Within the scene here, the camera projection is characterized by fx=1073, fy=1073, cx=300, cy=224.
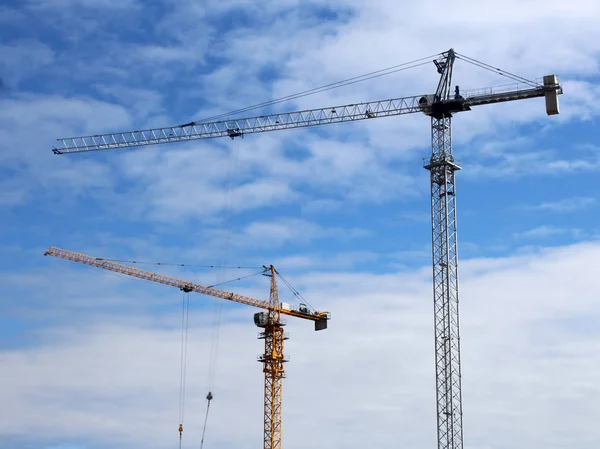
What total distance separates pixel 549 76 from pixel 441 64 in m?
18.0

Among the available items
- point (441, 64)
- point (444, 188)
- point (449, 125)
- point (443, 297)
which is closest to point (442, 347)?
point (443, 297)

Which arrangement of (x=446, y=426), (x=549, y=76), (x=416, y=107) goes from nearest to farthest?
(x=446, y=426)
(x=549, y=76)
(x=416, y=107)

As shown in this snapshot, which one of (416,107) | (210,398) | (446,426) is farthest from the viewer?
(210,398)

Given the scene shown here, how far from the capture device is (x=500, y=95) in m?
170

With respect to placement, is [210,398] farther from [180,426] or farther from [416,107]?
[416,107]

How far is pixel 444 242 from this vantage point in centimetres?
16238

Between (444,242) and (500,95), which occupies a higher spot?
(500,95)

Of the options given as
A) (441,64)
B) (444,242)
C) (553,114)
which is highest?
(441,64)

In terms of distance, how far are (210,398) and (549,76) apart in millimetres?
82053

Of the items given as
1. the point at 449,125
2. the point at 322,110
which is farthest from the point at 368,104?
the point at 449,125

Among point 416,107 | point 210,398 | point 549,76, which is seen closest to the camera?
point 549,76

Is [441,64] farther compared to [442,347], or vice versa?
[441,64]

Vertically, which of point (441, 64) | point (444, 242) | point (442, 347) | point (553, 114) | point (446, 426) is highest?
point (441, 64)

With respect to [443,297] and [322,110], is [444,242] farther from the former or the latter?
[322,110]
